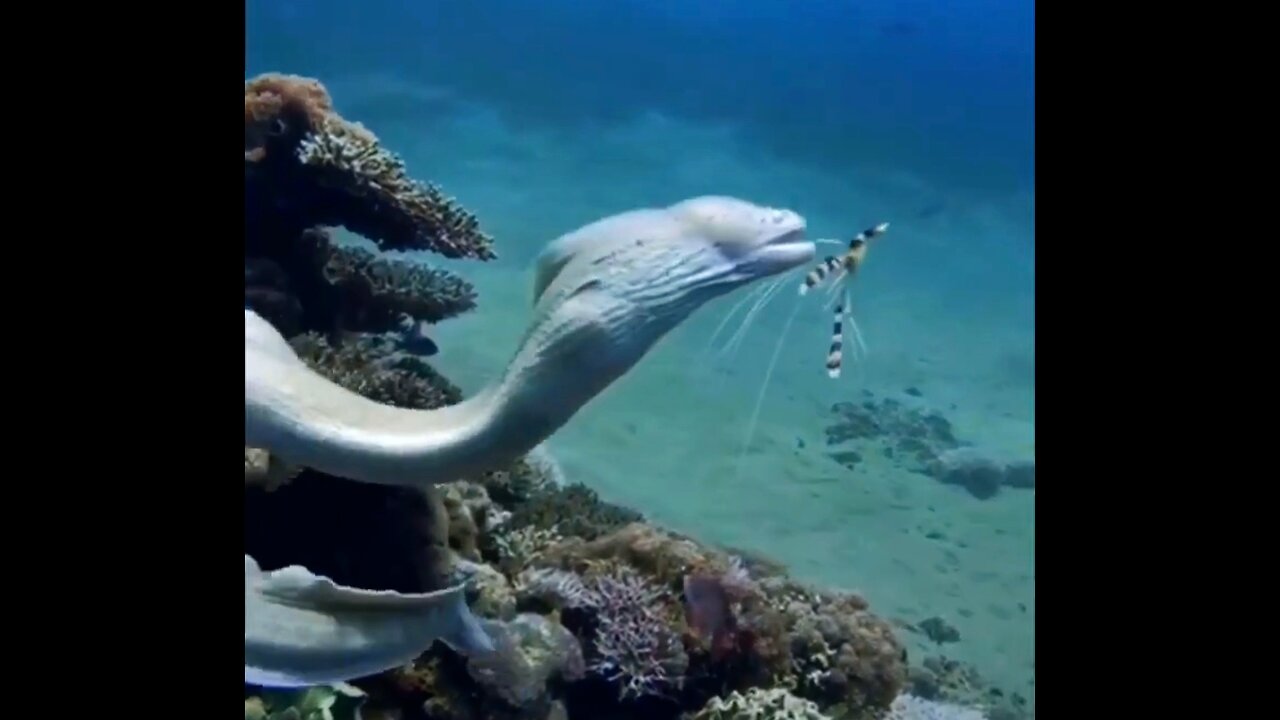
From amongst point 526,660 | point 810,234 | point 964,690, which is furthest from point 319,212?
point 810,234

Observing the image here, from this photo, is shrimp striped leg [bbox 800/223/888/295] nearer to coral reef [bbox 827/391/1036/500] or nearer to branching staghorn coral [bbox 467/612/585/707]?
branching staghorn coral [bbox 467/612/585/707]

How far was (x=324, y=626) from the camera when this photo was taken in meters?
1.78

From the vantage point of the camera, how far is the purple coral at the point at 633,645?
2719 millimetres

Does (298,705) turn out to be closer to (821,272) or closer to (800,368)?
(821,272)

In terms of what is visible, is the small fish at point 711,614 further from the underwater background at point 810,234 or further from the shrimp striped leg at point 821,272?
the shrimp striped leg at point 821,272

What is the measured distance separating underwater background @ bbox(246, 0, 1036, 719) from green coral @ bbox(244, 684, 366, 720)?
126 centimetres

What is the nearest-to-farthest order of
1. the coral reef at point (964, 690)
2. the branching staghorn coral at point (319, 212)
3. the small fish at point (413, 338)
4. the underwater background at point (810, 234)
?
the branching staghorn coral at point (319, 212), the small fish at point (413, 338), the coral reef at point (964, 690), the underwater background at point (810, 234)

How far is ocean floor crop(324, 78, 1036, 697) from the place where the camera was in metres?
8.35

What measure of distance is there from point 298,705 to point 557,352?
113 centimetres

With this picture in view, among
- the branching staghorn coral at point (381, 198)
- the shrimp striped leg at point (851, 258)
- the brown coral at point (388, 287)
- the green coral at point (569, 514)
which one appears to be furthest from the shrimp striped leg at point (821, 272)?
the brown coral at point (388, 287)

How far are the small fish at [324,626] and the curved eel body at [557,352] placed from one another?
0.20 meters

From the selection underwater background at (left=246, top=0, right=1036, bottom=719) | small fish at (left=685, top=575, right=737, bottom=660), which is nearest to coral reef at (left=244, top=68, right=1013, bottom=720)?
small fish at (left=685, top=575, right=737, bottom=660)
